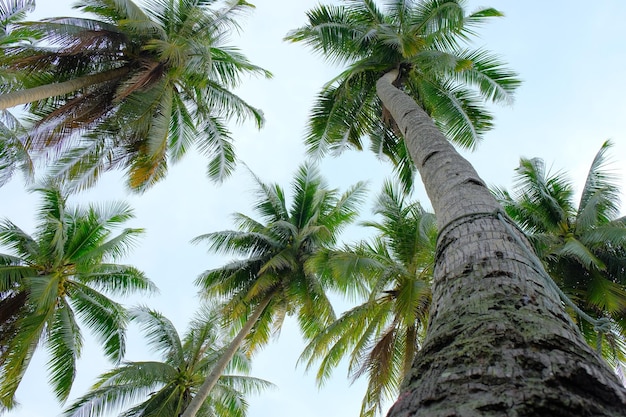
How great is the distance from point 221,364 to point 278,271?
306 cm

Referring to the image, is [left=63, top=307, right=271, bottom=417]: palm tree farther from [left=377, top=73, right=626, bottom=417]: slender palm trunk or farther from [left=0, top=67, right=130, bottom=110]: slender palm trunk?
[left=377, top=73, right=626, bottom=417]: slender palm trunk

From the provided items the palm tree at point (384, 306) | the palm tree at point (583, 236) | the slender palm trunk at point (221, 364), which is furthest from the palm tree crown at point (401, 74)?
the slender palm trunk at point (221, 364)

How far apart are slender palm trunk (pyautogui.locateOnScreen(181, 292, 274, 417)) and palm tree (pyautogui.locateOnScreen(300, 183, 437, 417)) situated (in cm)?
241

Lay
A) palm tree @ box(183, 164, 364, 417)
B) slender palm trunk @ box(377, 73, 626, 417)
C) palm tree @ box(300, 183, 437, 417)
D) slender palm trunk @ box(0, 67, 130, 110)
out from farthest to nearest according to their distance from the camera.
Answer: palm tree @ box(183, 164, 364, 417), palm tree @ box(300, 183, 437, 417), slender palm trunk @ box(0, 67, 130, 110), slender palm trunk @ box(377, 73, 626, 417)

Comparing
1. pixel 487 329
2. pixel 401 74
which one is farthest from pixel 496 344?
pixel 401 74

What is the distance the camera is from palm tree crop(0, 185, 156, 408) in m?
11.2

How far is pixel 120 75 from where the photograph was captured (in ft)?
35.4

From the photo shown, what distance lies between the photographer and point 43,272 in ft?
41.1

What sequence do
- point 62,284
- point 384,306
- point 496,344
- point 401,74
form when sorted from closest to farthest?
point 496,344 < point 401,74 < point 384,306 < point 62,284

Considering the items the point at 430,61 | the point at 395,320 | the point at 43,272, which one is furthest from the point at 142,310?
the point at 430,61

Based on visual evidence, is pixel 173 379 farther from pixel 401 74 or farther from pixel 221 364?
pixel 401 74

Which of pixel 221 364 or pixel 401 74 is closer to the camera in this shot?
pixel 401 74

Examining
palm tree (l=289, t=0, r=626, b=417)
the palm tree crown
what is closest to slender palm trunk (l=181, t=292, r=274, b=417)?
the palm tree crown

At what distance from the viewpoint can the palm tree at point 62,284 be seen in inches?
442
